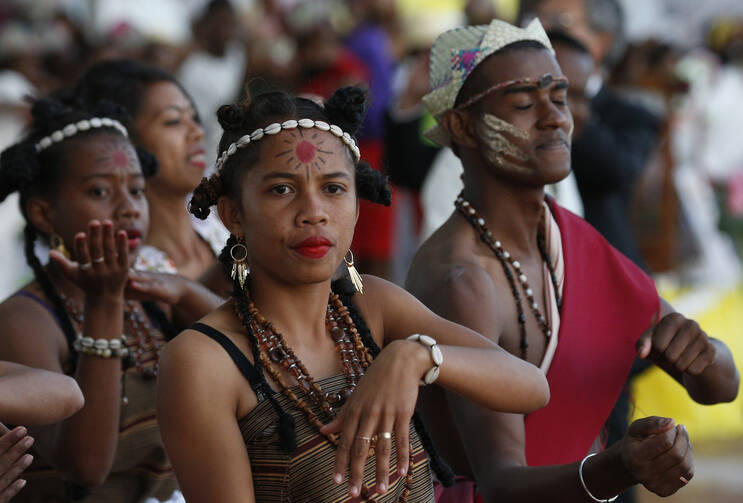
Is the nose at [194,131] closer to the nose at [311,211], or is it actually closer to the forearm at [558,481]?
the nose at [311,211]

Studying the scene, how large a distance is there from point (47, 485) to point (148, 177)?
1115mm

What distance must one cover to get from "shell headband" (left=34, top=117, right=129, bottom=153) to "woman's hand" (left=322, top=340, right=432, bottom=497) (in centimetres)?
149

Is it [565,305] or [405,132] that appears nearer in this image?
[565,305]

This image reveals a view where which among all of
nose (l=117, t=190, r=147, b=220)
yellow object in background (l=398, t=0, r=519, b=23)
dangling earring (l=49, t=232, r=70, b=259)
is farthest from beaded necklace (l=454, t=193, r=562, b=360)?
yellow object in background (l=398, t=0, r=519, b=23)

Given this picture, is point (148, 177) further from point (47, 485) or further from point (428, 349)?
point (428, 349)

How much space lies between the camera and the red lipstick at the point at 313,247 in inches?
92.2

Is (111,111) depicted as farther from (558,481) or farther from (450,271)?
(558,481)

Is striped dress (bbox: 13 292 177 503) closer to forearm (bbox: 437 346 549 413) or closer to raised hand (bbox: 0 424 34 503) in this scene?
raised hand (bbox: 0 424 34 503)

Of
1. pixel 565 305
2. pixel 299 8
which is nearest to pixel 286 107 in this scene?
pixel 565 305

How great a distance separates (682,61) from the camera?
9805 mm

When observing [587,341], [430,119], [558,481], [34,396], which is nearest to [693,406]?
[430,119]

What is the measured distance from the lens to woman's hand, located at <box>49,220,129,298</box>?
9.07ft

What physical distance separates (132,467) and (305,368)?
99 centimetres

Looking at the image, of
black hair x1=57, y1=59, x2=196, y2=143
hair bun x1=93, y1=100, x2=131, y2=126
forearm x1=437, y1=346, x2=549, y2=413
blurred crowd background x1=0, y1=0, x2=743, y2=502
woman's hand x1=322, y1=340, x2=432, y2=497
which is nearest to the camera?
woman's hand x1=322, y1=340, x2=432, y2=497
